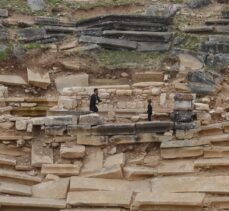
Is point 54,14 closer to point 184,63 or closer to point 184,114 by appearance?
point 184,63

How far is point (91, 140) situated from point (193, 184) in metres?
2.14

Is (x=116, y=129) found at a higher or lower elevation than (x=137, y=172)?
higher

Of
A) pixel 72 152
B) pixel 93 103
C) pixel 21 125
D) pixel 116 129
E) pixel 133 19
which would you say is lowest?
pixel 72 152

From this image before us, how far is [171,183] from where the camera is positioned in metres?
11.4

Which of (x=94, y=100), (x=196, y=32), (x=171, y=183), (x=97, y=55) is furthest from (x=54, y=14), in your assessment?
(x=171, y=183)

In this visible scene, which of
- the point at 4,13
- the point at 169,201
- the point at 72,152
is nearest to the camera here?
the point at 169,201

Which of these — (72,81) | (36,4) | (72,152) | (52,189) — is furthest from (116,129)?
(36,4)

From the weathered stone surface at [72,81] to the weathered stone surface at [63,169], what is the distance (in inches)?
121

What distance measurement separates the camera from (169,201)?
10.9m

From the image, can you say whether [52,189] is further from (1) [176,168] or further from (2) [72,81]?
Answer: (2) [72,81]

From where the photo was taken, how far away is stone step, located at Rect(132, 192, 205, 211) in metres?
10.9

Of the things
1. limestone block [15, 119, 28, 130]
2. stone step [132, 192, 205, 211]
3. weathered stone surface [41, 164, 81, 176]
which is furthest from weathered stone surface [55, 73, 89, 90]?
stone step [132, 192, 205, 211]

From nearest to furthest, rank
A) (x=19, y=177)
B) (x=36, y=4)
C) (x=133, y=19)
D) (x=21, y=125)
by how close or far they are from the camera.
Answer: (x=19, y=177), (x=21, y=125), (x=133, y=19), (x=36, y=4)

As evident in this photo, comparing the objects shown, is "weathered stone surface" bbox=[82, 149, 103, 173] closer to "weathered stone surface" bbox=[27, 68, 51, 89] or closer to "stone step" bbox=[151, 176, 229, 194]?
"stone step" bbox=[151, 176, 229, 194]
